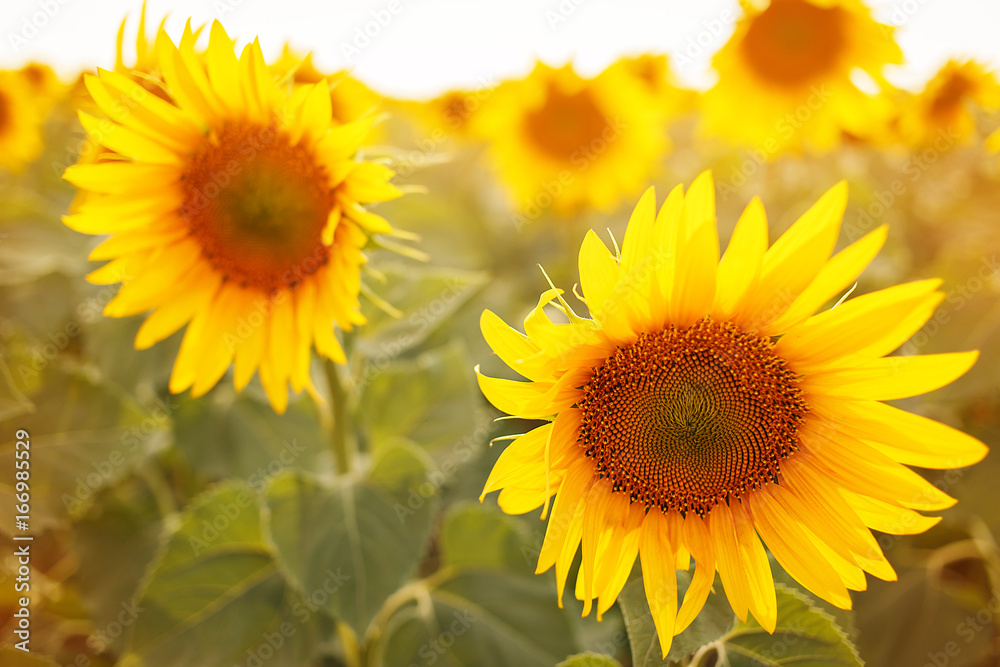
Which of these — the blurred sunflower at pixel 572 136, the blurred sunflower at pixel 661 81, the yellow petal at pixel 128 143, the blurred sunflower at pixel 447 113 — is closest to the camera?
the yellow petal at pixel 128 143

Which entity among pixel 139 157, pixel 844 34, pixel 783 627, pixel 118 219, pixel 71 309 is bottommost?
pixel 783 627

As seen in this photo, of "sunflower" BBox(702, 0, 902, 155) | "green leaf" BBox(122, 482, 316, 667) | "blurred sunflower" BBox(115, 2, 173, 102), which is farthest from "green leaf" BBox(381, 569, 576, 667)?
"sunflower" BBox(702, 0, 902, 155)

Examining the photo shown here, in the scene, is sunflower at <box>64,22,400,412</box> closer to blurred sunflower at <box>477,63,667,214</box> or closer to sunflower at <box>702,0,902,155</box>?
blurred sunflower at <box>477,63,667,214</box>

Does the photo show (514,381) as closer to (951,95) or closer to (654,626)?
(654,626)

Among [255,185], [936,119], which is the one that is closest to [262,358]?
[255,185]

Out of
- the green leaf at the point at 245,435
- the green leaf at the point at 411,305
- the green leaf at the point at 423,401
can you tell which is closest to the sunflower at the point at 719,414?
the green leaf at the point at 411,305

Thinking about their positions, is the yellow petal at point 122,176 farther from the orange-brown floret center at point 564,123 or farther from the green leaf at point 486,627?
the orange-brown floret center at point 564,123

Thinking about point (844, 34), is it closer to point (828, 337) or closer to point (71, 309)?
point (828, 337)
